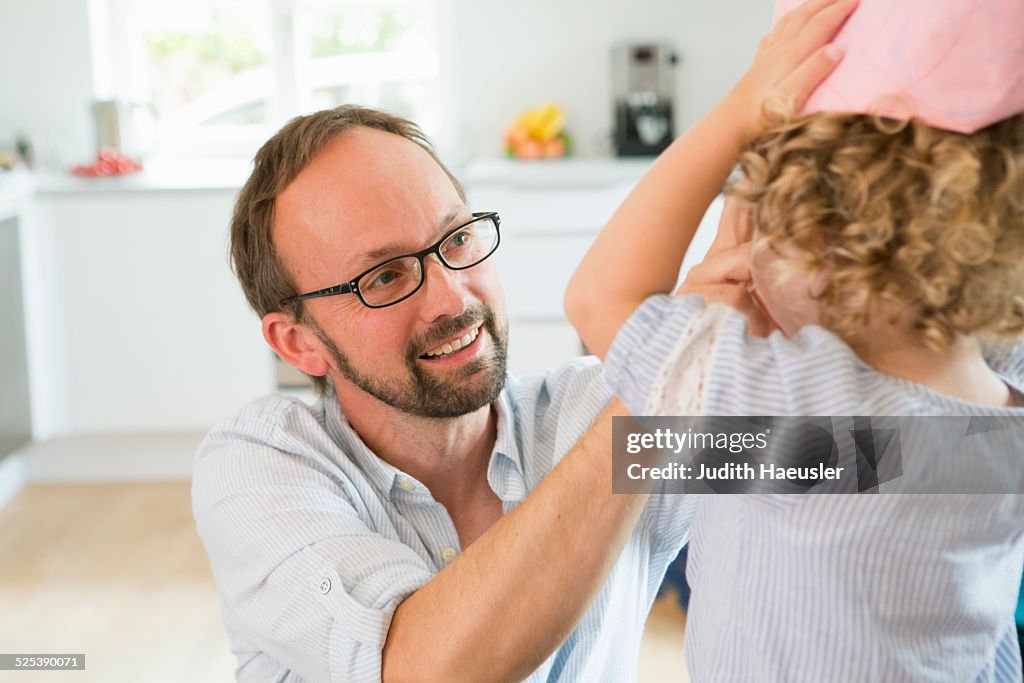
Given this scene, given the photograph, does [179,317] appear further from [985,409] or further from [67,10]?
[985,409]

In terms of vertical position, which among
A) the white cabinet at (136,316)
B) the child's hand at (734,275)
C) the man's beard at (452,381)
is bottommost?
the white cabinet at (136,316)

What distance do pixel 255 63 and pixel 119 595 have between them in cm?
225

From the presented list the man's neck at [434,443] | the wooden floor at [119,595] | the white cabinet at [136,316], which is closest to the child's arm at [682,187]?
the man's neck at [434,443]

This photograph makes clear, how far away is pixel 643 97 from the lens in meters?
4.15

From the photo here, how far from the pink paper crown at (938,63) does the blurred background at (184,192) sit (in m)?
2.25

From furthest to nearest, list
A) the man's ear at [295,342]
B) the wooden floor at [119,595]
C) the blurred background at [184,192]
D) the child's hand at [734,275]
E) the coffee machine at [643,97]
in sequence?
1. the coffee machine at [643,97]
2. the blurred background at [184,192]
3. the wooden floor at [119,595]
4. the man's ear at [295,342]
5. the child's hand at [734,275]

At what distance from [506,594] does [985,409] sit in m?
0.41

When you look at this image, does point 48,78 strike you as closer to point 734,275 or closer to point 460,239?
point 460,239

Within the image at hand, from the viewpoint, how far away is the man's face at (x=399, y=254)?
1.26 meters

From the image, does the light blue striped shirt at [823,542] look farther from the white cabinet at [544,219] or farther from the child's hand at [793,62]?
the white cabinet at [544,219]

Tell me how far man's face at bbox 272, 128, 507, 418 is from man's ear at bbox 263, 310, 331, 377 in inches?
3.8

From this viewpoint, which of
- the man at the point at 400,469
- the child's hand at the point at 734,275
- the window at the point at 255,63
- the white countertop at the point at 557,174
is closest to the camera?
the child's hand at the point at 734,275

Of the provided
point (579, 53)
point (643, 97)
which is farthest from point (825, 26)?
point (579, 53)

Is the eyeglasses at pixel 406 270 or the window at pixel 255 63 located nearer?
the eyeglasses at pixel 406 270
